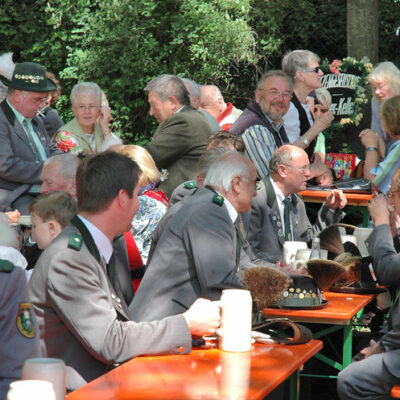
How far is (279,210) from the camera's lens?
5.56m

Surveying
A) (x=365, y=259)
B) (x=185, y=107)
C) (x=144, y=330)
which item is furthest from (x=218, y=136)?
(x=144, y=330)

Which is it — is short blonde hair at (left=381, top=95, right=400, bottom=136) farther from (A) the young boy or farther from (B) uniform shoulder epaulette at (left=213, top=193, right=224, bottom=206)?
(A) the young boy

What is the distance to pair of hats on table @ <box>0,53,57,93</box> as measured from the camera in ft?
18.3

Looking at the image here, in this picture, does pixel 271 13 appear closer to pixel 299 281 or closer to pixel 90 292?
pixel 299 281

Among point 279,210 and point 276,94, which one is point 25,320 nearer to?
point 279,210

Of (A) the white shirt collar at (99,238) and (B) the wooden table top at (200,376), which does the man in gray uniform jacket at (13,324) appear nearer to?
(B) the wooden table top at (200,376)

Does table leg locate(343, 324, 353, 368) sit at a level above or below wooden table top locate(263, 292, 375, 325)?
below

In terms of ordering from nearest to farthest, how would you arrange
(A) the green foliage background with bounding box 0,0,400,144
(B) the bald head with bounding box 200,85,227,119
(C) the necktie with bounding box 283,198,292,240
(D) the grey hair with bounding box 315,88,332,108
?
(C) the necktie with bounding box 283,198,292,240 < (D) the grey hair with bounding box 315,88,332,108 < (B) the bald head with bounding box 200,85,227,119 < (A) the green foliage background with bounding box 0,0,400,144

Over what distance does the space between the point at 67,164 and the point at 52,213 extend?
85 cm

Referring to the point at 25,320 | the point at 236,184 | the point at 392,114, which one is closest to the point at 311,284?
the point at 236,184

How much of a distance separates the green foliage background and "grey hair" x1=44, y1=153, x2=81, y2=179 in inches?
251

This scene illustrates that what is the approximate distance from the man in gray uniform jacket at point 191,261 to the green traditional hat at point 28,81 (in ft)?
7.23

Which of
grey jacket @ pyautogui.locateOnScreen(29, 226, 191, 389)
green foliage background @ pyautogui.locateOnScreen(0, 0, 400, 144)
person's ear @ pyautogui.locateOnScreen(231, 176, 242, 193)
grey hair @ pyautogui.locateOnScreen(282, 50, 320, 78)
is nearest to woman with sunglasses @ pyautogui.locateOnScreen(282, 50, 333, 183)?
grey hair @ pyautogui.locateOnScreen(282, 50, 320, 78)

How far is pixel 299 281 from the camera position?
402cm
